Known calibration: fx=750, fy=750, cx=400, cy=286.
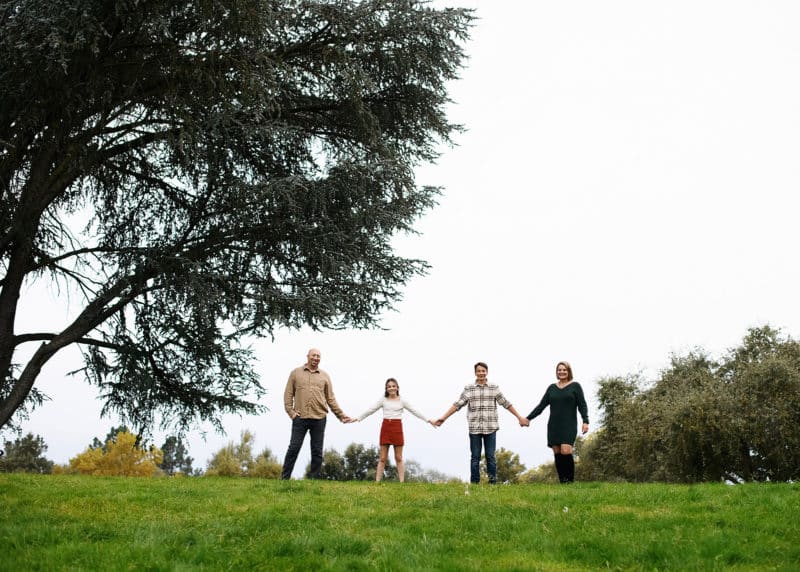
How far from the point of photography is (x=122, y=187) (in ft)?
57.4

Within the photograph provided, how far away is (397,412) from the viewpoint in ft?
42.4

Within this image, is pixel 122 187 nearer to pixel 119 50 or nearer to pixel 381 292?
pixel 119 50

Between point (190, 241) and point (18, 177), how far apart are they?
4.11 m

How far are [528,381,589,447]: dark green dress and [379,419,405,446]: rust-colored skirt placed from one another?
2.52 metres

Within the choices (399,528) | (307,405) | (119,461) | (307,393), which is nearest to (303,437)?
(307,405)

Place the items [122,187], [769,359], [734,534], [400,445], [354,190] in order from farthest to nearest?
[769,359] → [122,187] → [354,190] → [400,445] → [734,534]

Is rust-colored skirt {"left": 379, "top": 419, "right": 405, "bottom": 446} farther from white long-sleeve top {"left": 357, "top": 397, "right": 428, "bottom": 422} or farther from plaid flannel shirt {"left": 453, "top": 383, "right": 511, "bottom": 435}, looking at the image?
plaid flannel shirt {"left": 453, "top": 383, "right": 511, "bottom": 435}

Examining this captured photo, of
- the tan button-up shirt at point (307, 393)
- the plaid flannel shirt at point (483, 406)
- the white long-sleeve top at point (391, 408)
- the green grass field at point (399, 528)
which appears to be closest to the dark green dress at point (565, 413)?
the plaid flannel shirt at point (483, 406)

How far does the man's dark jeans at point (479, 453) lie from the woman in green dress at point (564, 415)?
3.14 feet

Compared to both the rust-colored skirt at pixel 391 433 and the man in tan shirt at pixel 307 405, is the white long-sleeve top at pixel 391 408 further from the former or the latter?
the man in tan shirt at pixel 307 405

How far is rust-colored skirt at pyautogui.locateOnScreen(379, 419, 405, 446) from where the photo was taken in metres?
12.9

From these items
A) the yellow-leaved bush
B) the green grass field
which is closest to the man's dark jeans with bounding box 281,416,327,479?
the green grass field

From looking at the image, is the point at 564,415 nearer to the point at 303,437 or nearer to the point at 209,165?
the point at 303,437

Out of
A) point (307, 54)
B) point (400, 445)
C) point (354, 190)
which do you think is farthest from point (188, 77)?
point (400, 445)
